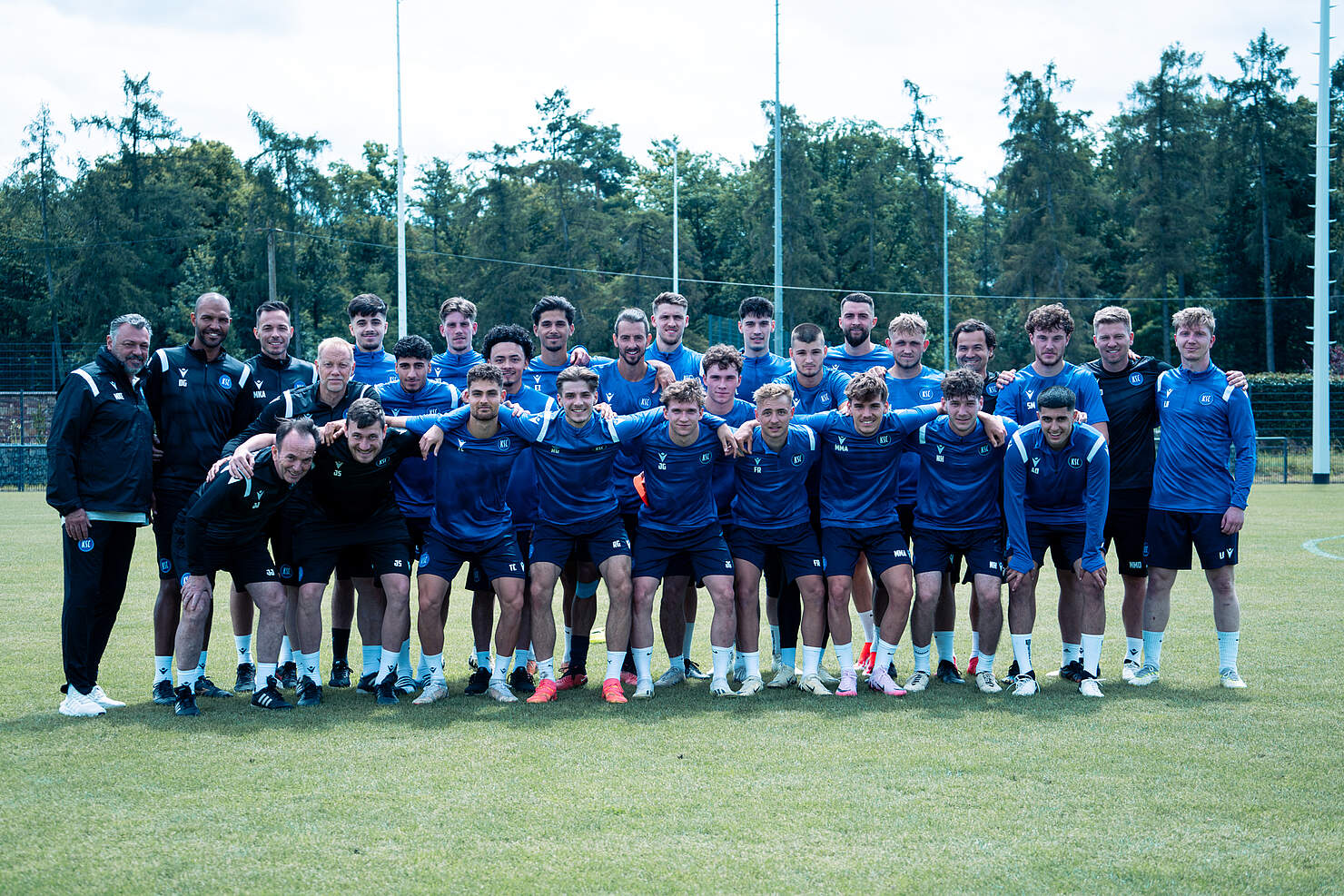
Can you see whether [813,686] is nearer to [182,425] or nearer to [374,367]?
[374,367]

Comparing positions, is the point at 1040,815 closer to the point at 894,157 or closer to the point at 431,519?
the point at 431,519

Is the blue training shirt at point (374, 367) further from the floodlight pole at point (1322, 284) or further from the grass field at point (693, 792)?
the floodlight pole at point (1322, 284)

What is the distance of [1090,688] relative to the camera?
6836 mm

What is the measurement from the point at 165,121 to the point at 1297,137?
4803 cm

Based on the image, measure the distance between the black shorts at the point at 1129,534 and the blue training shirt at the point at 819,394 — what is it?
Result: 6.33 ft

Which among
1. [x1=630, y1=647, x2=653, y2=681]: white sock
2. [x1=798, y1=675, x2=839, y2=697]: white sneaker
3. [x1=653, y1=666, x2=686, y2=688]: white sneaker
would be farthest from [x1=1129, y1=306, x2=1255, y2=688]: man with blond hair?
[x1=630, y1=647, x2=653, y2=681]: white sock

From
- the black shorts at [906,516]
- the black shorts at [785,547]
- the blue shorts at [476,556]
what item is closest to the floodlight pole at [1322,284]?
the black shorts at [906,516]

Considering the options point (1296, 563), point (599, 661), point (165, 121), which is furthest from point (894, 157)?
point (599, 661)

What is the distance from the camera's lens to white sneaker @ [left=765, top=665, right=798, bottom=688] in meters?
7.20

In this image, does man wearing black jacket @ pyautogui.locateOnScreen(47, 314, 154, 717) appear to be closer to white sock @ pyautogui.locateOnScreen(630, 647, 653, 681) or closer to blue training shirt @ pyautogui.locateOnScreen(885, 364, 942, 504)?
white sock @ pyautogui.locateOnScreen(630, 647, 653, 681)

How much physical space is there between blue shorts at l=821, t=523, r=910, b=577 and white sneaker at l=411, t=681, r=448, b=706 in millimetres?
2489

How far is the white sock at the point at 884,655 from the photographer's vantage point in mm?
6992

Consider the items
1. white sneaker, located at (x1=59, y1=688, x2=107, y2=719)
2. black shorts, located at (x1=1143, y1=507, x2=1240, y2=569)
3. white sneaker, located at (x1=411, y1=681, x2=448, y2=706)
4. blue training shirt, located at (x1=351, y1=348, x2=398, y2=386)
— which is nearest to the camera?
white sneaker, located at (x1=59, y1=688, x2=107, y2=719)

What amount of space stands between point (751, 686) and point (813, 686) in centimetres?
38
